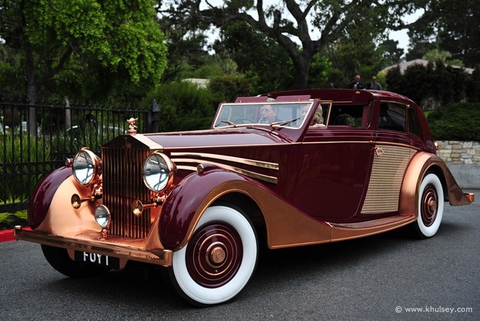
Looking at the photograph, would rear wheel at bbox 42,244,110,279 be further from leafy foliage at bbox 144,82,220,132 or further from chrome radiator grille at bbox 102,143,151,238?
leafy foliage at bbox 144,82,220,132

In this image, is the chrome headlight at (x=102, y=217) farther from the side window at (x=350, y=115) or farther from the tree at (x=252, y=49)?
the tree at (x=252, y=49)

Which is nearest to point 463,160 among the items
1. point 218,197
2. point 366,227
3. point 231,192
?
point 366,227

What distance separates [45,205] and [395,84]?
2287 centimetres

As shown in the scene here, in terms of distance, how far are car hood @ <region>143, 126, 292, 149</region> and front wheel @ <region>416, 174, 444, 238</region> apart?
2.29 m

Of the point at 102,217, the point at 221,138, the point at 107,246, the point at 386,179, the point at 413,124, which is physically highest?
the point at 413,124

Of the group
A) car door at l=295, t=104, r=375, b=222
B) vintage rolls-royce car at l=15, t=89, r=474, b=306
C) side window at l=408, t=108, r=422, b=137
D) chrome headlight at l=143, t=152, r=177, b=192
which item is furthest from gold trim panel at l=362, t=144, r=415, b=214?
chrome headlight at l=143, t=152, r=177, b=192

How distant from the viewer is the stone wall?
12.5 m

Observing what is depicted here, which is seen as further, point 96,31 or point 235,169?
point 96,31

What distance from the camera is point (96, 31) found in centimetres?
1647

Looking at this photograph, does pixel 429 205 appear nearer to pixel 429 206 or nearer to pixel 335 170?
pixel 429 206

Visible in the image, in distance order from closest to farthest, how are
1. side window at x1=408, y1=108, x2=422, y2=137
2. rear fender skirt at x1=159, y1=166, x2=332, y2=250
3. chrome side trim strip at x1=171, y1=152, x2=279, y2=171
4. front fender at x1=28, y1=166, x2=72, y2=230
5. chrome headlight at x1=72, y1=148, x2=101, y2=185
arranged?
rear fender skirt at x1=159, y1=166, x2=332, y2=250, chrome side trim strip at x1=171, y1=152, x2=279, y2=171, front fender at x1=28, y1=166, x2=72, y2=230, chrome headlight at x1=72, y1=148, x2=101, y2=185, side window at x1=408, y1=108, x2=422, y2=137

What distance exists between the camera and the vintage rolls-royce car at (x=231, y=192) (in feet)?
12.1

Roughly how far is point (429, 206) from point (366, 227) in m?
1.51

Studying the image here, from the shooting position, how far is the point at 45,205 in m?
4.27
